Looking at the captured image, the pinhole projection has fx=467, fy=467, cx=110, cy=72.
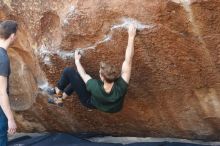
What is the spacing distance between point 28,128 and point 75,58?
1.61 m

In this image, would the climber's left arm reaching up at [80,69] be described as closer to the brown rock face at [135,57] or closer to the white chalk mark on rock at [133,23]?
the brown rock face at [135,57]

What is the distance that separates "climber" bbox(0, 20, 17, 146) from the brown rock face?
0.41 metres

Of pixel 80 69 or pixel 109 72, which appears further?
pixel 80 69

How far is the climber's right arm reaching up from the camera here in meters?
4.30

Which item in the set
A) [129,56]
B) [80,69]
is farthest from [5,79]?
[129,56]

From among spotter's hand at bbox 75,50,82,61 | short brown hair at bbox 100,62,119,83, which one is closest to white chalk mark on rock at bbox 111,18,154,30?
short brown hair at bbox 100,62,119,83

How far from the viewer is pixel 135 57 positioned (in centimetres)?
454

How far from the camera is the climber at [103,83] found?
14.1ft

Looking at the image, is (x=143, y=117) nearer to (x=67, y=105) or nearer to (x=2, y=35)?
(x=67, y=105)

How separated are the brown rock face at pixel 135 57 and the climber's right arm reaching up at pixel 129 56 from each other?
79 mm

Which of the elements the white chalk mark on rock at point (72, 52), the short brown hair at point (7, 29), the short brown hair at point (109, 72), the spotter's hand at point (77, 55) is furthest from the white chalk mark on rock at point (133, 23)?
the short brown hair at point (7, 29)

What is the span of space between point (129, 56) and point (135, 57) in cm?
23

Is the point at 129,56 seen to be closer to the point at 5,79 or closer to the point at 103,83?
the point at 103,83

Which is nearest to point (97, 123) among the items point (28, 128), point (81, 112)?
point (81, 112)
